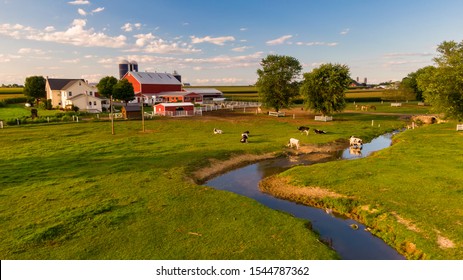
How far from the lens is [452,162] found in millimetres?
21969

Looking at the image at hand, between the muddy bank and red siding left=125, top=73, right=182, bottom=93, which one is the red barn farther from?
the muddy bank

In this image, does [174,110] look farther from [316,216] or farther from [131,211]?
[316,216]

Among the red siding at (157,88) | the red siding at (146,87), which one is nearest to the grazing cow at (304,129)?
the red siding at (146,87)

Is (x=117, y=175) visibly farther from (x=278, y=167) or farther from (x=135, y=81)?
(x=135, y=81)

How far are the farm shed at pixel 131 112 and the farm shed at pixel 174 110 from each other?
5.13 m

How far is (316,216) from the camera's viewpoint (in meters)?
15.3

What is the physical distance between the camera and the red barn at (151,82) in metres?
87.2

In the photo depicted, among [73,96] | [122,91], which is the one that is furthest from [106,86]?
[73,96]

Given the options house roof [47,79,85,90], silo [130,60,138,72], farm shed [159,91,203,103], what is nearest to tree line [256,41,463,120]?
farm shed [159,91,203,103]

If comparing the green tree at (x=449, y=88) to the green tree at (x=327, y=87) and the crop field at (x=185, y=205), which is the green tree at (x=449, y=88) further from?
the green tree at (x=327, y=87)

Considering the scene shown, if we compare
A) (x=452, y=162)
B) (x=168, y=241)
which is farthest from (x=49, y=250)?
(x=452, y=162)

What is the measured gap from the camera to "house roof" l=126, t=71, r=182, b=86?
88.4 metres

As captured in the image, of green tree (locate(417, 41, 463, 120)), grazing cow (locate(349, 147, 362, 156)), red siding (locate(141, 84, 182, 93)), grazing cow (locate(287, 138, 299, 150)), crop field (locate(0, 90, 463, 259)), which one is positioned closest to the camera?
crop field (locate(0, 90, 463, 259))

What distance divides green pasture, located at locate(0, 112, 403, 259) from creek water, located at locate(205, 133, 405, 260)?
4.37 ft
